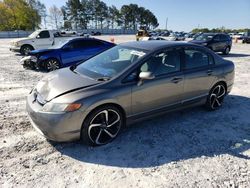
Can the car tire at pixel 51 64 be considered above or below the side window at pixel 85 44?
below

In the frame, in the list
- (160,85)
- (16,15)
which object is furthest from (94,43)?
(16,15)

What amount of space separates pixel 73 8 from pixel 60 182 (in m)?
91.8

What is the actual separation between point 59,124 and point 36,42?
13083 mm

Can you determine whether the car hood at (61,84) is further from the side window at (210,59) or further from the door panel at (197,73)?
the side window at (210,59)

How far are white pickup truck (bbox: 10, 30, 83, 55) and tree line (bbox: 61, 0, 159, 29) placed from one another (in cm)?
7715

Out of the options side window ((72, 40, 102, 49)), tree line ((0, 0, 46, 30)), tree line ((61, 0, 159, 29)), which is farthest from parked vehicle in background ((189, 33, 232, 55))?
tree line ((61, 0, 159, 29))

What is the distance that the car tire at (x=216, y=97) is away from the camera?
17.7 ft

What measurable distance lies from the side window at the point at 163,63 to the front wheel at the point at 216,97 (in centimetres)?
125

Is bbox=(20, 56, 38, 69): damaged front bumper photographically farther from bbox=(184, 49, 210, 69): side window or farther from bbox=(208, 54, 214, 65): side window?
bbox=(208, 54, 214, 65): side window

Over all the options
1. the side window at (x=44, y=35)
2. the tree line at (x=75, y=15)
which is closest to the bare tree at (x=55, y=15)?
the tree line at (x=75, y=15)

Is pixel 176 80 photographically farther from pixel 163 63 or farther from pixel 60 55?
pixel 60 55

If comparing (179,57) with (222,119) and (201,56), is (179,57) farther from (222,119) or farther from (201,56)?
(222,119)

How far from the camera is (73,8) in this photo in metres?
87.8

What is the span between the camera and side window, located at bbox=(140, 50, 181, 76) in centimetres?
427
